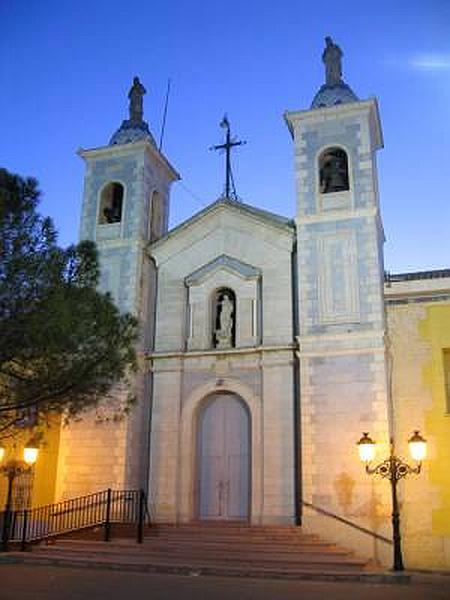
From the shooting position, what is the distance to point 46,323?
10.9 meters

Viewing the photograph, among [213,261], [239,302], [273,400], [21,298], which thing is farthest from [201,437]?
[21,298]

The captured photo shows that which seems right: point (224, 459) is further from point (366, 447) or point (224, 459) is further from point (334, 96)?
point (334, 96)

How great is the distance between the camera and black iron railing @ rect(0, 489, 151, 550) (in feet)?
53.3

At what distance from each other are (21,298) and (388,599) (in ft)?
24.1

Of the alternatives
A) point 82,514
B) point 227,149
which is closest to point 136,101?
point 227,149

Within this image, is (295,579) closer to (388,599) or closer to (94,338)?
(388,599)

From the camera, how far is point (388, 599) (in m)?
9.61

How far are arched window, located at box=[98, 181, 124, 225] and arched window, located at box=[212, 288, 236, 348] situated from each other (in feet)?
14.1

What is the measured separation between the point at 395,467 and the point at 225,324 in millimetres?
6614

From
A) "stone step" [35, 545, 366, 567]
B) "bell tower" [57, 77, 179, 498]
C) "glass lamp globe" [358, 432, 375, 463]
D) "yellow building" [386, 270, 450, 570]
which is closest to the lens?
"stone step" [35, 545, 366, 567]

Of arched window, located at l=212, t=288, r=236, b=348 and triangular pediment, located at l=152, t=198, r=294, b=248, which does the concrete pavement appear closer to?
arched window, located at l=212, t=288, r=236, b=348

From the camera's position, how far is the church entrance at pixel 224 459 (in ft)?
55.7

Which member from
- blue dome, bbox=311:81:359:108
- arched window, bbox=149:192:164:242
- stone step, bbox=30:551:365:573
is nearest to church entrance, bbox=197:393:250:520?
stone step, bbox=30:551:365:573

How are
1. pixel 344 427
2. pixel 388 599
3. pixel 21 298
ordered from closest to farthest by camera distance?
1. pixel 388 599
2. pixel 21 298
3. pixel 344 427
